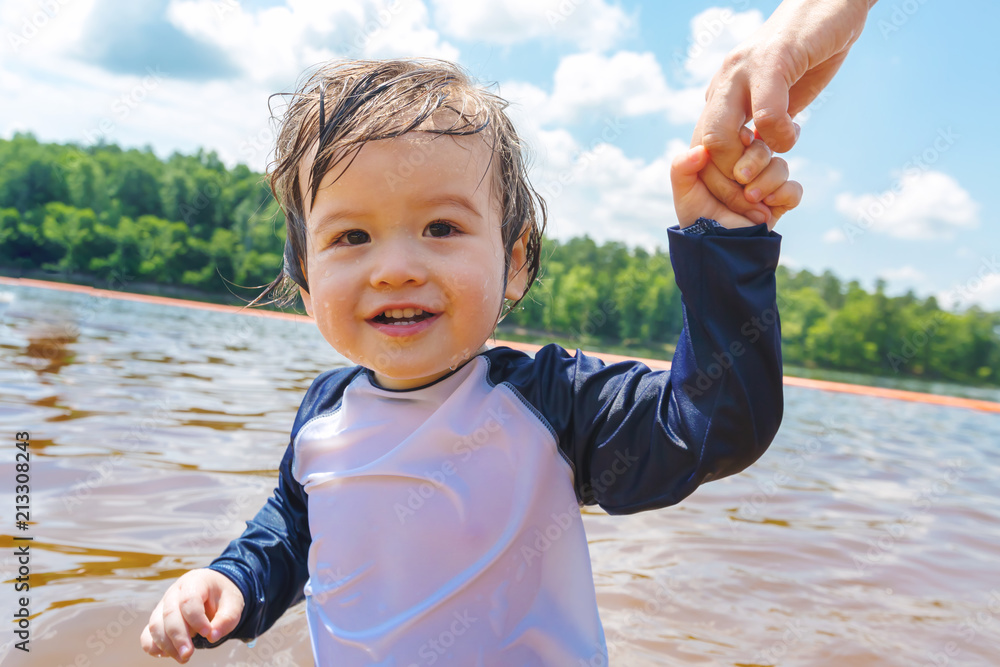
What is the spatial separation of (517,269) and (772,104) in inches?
28.4

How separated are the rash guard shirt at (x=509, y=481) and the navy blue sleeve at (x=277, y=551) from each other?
0.11 ft

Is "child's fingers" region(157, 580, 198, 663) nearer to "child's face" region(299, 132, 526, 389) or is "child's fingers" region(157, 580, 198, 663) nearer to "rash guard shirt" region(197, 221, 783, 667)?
"rash guard shirt" region(197, 221, 783, 667)

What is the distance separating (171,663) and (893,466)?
194 inches

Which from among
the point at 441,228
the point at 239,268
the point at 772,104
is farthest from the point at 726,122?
the point at 239,268

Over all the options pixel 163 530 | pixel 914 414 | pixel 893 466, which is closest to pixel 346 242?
pixel 163 530

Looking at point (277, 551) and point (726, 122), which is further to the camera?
point (277, 551)

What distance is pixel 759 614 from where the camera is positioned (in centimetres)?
223

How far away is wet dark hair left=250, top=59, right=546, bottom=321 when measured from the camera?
4.20ft

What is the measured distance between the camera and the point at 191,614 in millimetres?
1261

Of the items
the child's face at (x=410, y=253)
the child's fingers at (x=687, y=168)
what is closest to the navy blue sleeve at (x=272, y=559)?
the child's face at (x=410, y=253)

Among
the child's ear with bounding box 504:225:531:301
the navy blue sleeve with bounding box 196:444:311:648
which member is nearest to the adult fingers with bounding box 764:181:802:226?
the child's ear with bounding box 504:225:531:301

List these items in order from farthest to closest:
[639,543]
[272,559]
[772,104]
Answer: [639,543], [272,559], [772,104]

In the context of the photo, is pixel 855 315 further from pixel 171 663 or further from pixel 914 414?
pixel 171 663

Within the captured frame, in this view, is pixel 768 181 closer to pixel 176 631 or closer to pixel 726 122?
pixel 726 122
